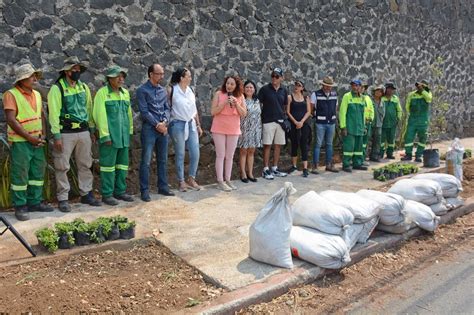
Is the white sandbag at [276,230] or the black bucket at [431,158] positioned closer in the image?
the white sandbag at [276,230]

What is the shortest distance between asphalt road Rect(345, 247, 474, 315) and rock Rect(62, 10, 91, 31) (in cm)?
493

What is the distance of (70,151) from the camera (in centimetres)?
552

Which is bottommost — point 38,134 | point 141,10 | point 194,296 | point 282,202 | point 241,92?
point 194,296

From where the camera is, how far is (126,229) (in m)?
4.54

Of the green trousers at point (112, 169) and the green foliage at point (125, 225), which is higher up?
the green trousers at point (112, 169)

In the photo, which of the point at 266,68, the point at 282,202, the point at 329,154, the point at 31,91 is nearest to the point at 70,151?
the point at 31,91

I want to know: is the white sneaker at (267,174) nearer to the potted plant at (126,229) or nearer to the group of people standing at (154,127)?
the group of people standing at (154,127)

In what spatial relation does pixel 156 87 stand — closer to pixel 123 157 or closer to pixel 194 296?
pixel 123 157

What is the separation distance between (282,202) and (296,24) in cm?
577

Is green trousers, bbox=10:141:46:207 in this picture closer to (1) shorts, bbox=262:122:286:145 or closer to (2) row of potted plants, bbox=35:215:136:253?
(2) row of potted plants, bbox=35:215:136:253

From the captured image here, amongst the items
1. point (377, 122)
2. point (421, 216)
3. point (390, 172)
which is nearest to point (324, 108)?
point (390, 172)

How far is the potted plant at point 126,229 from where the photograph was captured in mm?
4520

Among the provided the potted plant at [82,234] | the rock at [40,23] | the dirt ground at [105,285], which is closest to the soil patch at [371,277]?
the dirt ground at [105,285]

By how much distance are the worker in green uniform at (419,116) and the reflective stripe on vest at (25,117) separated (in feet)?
25.3
